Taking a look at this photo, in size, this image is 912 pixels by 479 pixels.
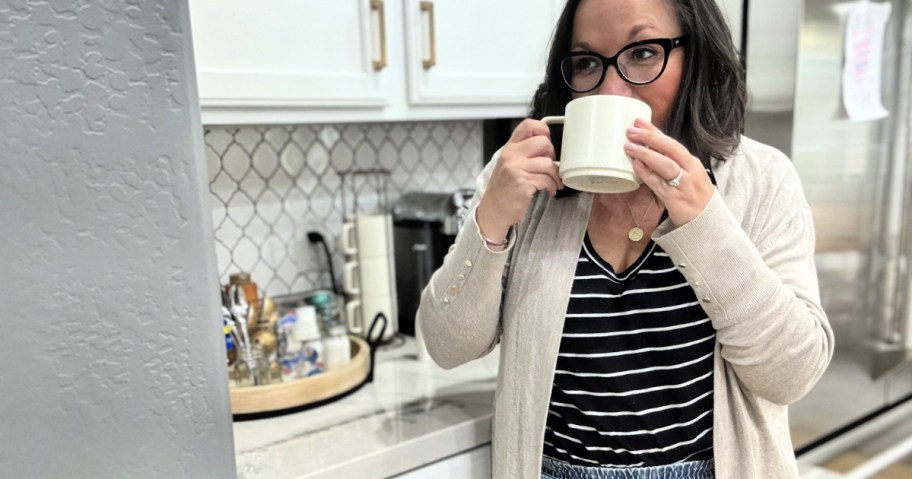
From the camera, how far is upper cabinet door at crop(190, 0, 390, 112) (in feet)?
3.36

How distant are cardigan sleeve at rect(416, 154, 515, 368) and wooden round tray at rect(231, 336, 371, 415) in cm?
32

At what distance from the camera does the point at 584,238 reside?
0.83 meters

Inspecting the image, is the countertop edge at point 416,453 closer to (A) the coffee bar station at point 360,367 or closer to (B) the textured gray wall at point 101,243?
(A) the coffee bar station at point 360,367

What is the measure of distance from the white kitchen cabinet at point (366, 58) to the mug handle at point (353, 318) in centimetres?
43

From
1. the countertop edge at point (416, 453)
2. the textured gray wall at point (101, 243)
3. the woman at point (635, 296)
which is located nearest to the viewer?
the textured gray wall at point (101, 243)

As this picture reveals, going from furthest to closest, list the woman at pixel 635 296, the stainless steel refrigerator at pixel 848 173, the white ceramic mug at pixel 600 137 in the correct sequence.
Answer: the stainless steel refrigerator at pixel 848 173 < the woman at pixel 635 296 < the white ceramic mug at pixel 600 137

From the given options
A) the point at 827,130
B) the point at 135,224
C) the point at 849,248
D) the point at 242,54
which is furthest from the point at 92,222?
the point at 849,248

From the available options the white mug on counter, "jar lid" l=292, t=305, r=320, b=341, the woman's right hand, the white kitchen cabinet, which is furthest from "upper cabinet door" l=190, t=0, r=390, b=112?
the woman's right hand

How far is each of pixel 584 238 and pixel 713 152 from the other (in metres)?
0.19

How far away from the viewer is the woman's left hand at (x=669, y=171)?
0.65m

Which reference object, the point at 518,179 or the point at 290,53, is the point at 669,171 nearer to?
the point at 518,179

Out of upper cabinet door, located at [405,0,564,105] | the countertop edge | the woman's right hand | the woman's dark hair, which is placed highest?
upper cabinet door, located at [405,0,564,105]

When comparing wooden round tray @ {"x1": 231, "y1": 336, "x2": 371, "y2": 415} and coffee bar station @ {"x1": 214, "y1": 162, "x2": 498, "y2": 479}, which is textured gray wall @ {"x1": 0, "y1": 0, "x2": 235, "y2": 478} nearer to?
coffee bar station @ {"x1": 214, "y1": 162, "x2": 498, "y2": 479}

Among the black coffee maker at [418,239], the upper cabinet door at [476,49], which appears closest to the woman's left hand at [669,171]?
the upper cabinet door at [476,49]
